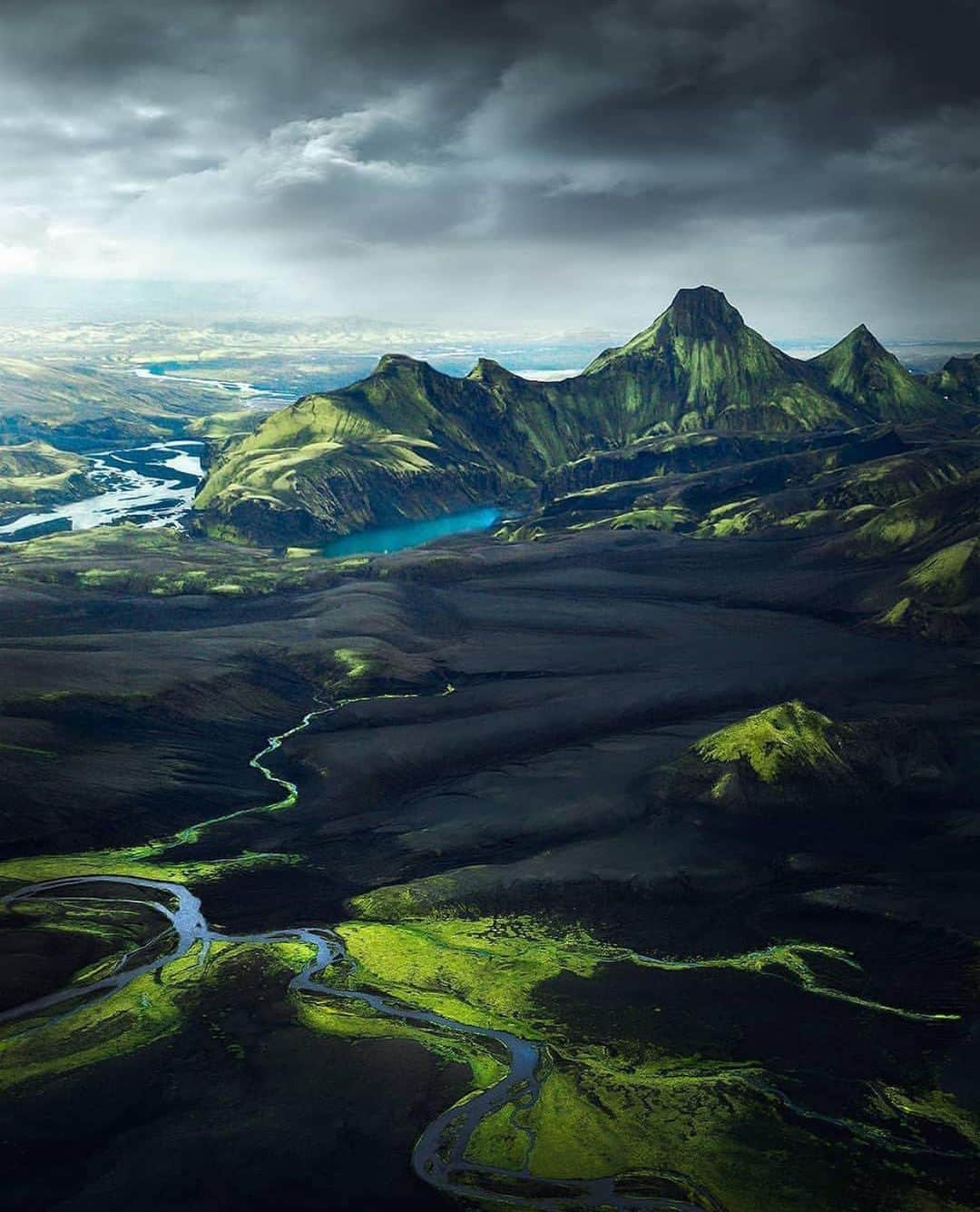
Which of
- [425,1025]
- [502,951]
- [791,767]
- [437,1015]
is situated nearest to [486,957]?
[502,951]

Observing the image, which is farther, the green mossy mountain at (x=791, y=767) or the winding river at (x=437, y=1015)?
the green mossy mountain at (x=791, y=767)

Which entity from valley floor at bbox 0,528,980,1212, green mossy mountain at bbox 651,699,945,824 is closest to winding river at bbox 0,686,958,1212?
valley floor at bbox 0,528,980,1212

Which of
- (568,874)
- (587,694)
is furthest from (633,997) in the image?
(587,694)

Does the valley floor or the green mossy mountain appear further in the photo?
the green mossy mountain

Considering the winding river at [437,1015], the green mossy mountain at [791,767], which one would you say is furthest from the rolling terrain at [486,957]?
the green mossy mountain at [791,767]

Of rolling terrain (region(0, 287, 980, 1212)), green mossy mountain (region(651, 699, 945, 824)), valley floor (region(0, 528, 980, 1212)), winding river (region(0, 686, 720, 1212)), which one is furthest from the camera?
green mossy mountain (region(651, 699, 945, 824))

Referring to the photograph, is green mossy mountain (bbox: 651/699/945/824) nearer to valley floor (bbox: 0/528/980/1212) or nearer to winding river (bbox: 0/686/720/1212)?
valley floor (bbox: 0/528/980/1212)

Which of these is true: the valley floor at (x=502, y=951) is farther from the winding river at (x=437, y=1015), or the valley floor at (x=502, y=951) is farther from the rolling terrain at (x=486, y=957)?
→ the winding river at (x=437, y=1015)

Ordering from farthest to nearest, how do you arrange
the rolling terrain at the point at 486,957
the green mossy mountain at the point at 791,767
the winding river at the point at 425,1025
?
1. the green mossy mountain at the point at 791,767
2. the rolling terrain at the point at 486,957
3. the winding river at the point at 425,1025

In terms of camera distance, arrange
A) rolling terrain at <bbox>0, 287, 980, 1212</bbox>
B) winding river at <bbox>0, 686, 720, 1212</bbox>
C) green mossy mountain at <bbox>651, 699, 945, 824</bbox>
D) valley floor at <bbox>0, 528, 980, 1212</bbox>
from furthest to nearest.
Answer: green mossy mountain at <bbox>651, 699, 945, 824</bbox> < valley floor at <bbox>0, 528, 980, 1212</bbox> < rolling terrain at <bbox>0, 287, 980, 1212</bbox> < winding river at <bbox>0, 686, 720, 1212</bbox>

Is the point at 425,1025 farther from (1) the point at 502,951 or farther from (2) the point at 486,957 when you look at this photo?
(1) the point at 502,951

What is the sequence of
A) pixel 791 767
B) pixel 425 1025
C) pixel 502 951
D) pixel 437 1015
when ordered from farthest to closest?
pixel 791 767 → pixel 502 951 → pixel 437 1015 → pixel 425 1025
